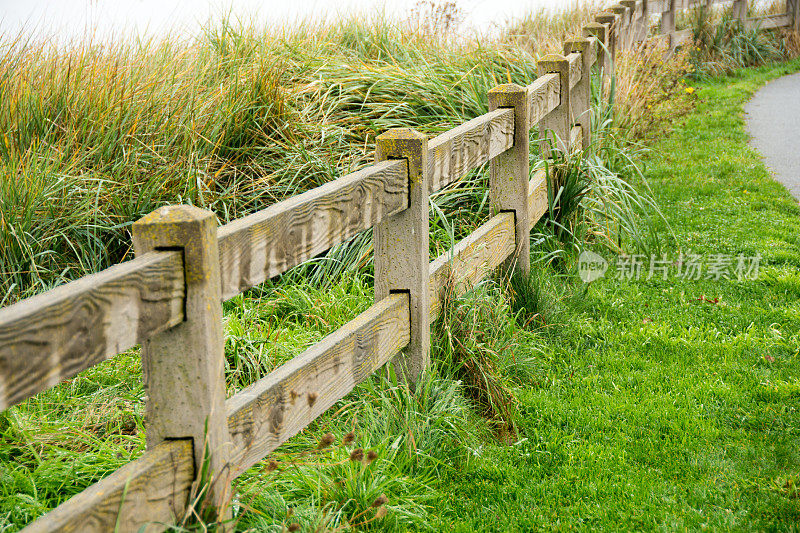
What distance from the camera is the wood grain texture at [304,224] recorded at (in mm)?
2615

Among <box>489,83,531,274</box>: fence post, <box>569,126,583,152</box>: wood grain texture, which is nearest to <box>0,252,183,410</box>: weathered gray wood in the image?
<box>489,83,531,274</box>: fence post

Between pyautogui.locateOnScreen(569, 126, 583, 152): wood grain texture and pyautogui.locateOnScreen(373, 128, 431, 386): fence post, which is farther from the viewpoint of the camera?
pyautogui.locateOnScreen(569, 126, 583, 152): wood grain texture

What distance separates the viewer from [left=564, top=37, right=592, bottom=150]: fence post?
26.1 feet

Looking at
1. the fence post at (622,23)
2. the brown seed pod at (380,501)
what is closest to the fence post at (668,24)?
the fence post at (622,23)

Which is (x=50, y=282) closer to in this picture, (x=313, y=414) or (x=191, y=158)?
(x=191, y=158)

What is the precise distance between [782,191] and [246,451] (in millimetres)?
7342

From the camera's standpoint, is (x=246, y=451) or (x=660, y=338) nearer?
(x=246, y=451)

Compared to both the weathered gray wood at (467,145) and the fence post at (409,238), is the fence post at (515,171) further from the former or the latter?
the fence post at (409,238)

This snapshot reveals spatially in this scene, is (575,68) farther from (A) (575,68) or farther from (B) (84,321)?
(B) (84,321)

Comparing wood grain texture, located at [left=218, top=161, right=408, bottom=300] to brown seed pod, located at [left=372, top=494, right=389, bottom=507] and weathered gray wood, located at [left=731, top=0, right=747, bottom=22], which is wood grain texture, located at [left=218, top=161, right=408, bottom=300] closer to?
brown seed pod, located at [left=372, top=494, right=389, bottom=507]

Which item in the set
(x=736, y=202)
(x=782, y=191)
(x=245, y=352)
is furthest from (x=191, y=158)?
(x=782, y=191)

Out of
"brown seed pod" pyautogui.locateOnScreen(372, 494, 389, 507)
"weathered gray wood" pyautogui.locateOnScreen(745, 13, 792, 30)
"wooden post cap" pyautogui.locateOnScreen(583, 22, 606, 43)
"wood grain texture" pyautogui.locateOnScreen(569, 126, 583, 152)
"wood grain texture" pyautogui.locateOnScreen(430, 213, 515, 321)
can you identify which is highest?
"wooden post cap" pyautogui.locateOnScreen(583, 22, 606, 43)

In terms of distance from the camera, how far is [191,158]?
251 inches

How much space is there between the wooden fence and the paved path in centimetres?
594
